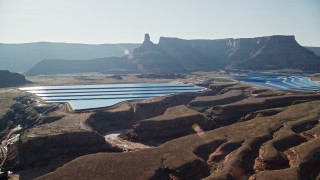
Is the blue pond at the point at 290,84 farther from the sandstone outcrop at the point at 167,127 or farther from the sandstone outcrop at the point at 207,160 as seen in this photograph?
the sandstone outcrop at the point at 207,160

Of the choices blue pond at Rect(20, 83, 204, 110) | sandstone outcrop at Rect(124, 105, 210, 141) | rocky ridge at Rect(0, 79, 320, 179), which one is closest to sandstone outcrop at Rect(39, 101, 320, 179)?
rocky ridge at Rect(0, 79, 320, 179)

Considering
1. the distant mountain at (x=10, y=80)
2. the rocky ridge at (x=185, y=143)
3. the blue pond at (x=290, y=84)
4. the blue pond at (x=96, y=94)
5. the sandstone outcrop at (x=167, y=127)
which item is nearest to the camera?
the rocky ridge at (x=185, y=143)

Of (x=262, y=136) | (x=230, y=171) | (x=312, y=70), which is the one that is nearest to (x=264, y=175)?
(x=230, y=171)

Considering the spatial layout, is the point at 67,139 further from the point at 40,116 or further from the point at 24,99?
the point at 24,99

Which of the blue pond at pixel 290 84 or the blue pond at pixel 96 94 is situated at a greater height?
the blue pond at pixel 290 84

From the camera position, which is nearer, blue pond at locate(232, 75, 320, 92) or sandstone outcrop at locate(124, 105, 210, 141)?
sandstone outcrop at locate(124, 105, 210, 141)

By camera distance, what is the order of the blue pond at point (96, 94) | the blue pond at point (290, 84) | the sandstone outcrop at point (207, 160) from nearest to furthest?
the sandstone outcrop at point (207, 160), the blue pond at point (96, 94), the blue pond at point (290, 84)

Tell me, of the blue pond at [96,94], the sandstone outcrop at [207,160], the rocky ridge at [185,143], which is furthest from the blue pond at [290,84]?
the sandstone outcrop at [207,160]

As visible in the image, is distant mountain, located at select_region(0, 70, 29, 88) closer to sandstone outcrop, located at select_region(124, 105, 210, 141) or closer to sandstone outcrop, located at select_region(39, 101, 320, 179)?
sandstone outcrop, located at select_region(124, 105, 210, 141)

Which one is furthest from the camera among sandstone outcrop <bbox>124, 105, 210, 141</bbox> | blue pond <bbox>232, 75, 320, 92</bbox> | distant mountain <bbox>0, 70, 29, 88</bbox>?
distant mountain <bbox>0, 70, 29, 88</bbox>

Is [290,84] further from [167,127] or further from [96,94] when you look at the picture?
[167,127]

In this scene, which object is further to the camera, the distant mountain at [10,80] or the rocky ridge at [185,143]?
the distant mountain at [10,80]

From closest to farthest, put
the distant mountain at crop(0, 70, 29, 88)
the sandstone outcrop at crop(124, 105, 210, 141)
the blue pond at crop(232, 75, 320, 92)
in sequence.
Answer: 1. the sandstone outcrop at crop(124, 105, 210, 141)
2. the blue pond at crop(232, 75, 320, 92)
3. the distant mountain at crop(0, 70, 29, 88)
